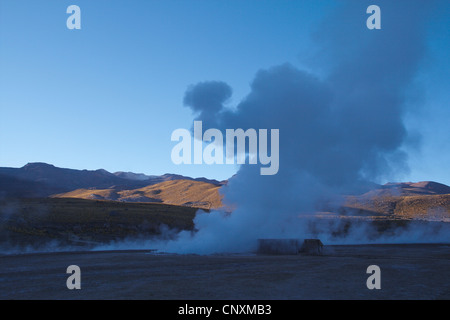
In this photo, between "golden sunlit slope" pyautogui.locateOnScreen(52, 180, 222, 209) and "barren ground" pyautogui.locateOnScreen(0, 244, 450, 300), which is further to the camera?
"golden sunlit slope" pyautogui.locateOnScreen(52, 180, 222, 209)

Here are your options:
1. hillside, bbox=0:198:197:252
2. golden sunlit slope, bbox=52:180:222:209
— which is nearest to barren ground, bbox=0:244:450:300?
hillside, bbox=0:198:197:252

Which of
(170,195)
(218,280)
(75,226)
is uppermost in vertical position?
(218,280)

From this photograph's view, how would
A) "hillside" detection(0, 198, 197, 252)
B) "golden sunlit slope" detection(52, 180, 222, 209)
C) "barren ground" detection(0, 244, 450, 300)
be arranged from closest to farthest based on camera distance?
"barren ground" detection(0, 244, 450, 300) → "hillside" detection(0, 198, 197, 252) → "golden sunlit slope" detection(52, 180, 222, 209)

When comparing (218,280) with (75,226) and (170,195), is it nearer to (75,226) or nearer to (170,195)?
(75,226)

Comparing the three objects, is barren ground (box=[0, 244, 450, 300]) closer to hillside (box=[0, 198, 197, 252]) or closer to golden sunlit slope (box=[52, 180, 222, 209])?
hillside (box=[0, 198, 197, 252])

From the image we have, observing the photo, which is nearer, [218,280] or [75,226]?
[218,280]

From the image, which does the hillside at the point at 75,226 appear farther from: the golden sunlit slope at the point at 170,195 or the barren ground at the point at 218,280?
the golden sunlit slope at the point at 170,195

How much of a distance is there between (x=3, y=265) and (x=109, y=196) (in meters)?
141

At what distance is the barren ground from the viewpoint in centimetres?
1537

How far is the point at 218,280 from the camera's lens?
746 inches

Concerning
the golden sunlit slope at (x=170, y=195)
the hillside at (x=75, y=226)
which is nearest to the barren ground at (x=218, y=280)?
the hillside at (x=75, y=226)

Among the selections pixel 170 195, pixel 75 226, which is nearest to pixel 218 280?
pixel 75 226
